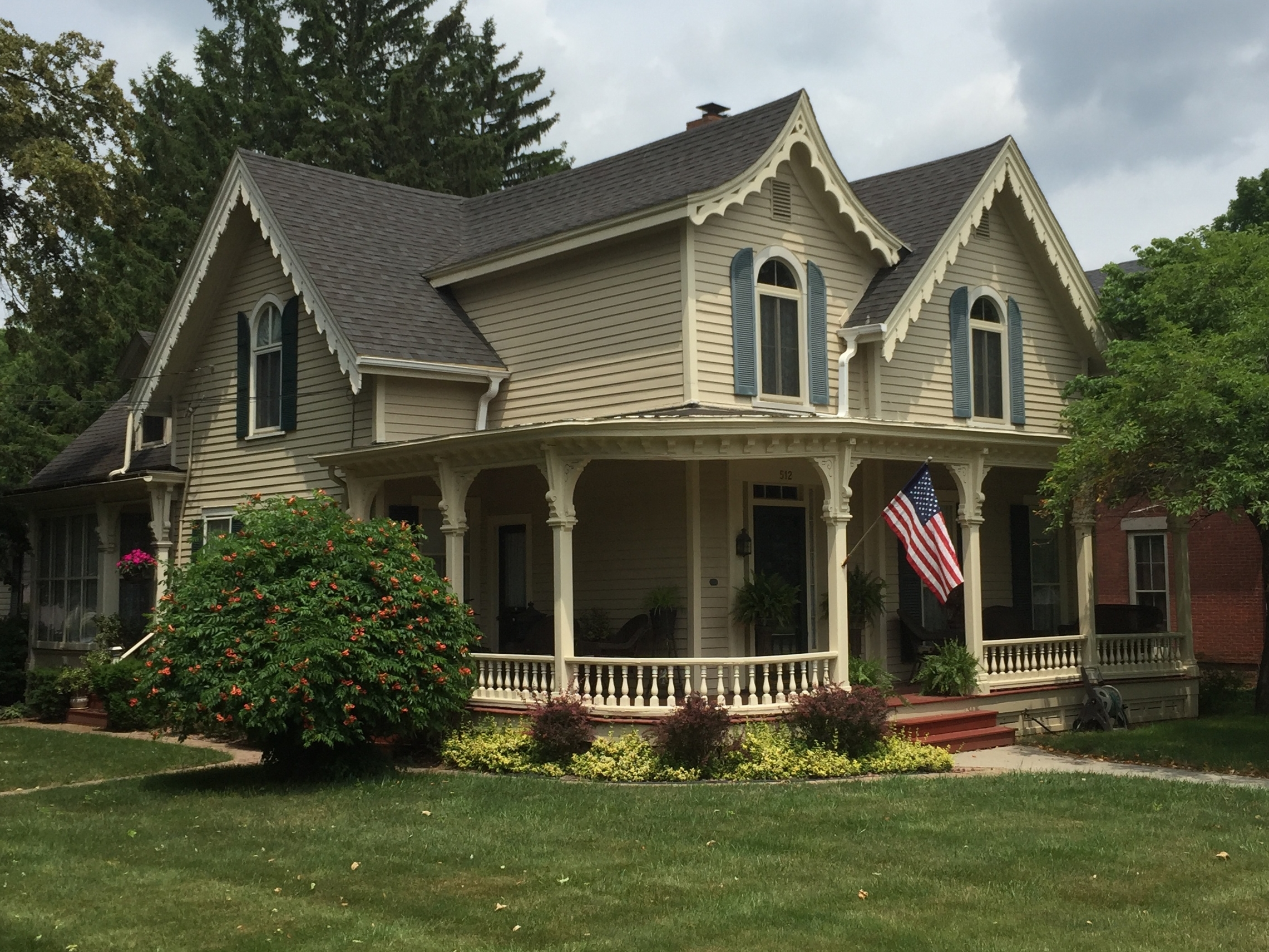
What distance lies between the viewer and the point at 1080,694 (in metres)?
18.4

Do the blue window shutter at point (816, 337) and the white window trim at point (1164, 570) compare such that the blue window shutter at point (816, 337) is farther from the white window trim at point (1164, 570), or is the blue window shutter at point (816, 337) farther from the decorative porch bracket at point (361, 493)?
the white window trim at point (1164, 570)

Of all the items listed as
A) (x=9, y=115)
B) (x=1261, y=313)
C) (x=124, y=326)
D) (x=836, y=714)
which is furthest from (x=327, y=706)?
(x=124, y=326)

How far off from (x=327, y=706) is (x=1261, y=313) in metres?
11.2

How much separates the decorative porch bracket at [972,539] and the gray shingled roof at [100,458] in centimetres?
1242

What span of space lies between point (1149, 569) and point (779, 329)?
12858 mm

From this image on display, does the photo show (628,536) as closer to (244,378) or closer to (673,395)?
(673,395)

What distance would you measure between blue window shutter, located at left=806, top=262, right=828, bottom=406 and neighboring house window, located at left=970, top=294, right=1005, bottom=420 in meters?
2.96

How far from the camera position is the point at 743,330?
679 inches

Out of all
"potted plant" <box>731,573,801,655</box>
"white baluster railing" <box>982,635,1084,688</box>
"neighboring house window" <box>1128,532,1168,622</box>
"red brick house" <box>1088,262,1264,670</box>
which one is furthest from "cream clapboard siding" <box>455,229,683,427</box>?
"neighboring house window" <box>1128,532,1168,622</box>

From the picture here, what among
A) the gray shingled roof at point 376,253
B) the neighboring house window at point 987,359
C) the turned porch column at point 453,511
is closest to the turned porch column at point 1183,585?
the neighboring house window at point 987,359

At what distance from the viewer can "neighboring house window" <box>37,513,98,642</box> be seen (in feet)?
79.4

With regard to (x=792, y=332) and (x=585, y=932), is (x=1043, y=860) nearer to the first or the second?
(x=585, y=932)

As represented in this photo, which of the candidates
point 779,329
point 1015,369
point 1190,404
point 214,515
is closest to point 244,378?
point 214,515

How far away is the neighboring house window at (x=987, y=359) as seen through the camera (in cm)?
2005
